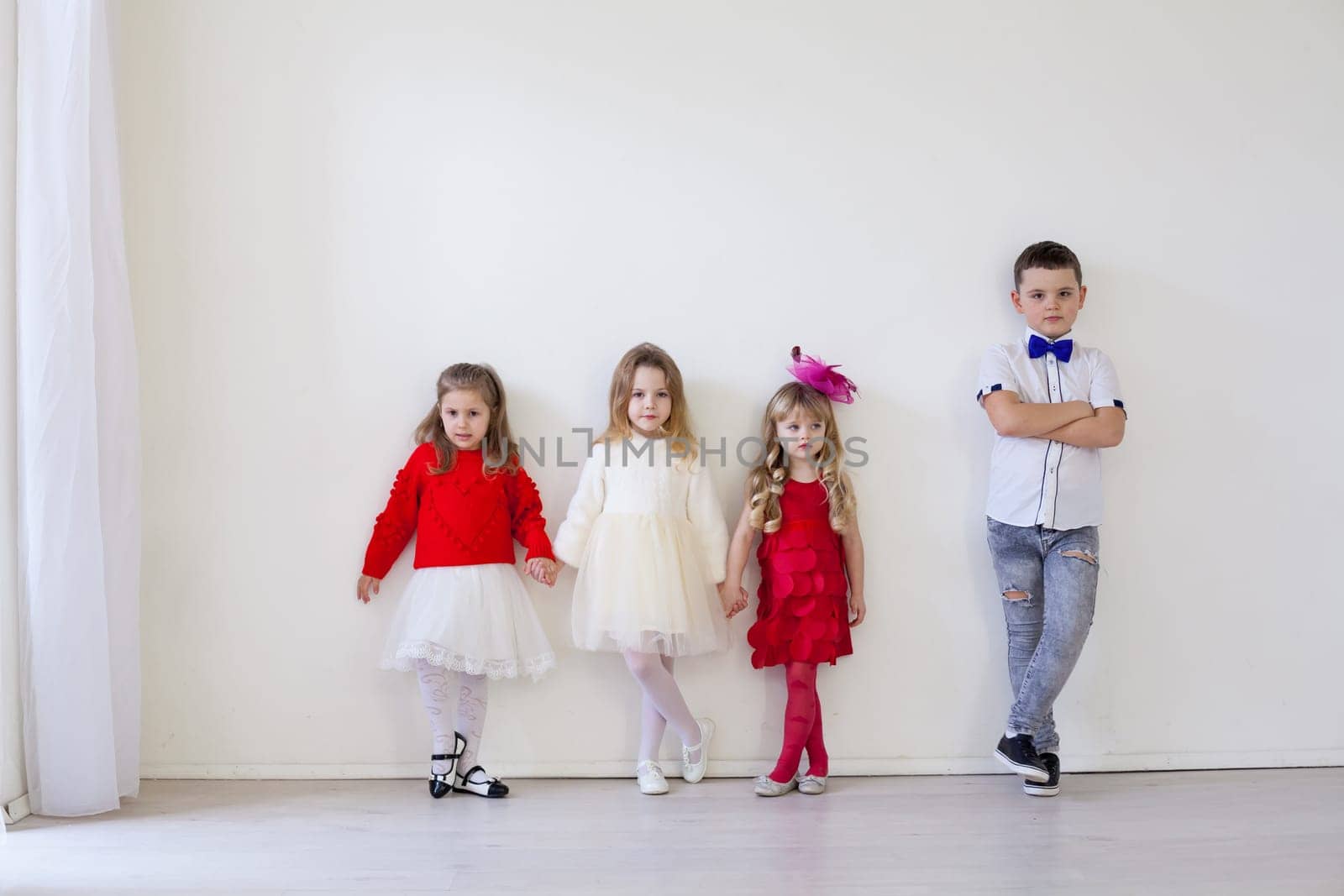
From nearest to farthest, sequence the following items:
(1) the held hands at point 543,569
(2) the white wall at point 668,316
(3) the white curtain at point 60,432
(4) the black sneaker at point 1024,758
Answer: (3) the white curtain at point 60,432, (4) the black sneaker at point 1024,758, (1) the held hands at point 543,569, (2) the white wall at point 668,316

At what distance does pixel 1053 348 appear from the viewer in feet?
8.47

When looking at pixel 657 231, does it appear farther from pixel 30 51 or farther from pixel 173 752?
pixel 173 752

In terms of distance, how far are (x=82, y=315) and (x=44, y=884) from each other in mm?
1246

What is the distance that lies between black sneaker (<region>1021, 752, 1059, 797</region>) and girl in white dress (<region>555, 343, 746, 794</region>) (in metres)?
0.82

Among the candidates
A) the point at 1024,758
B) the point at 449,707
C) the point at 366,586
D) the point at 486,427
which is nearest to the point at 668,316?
the point at 486,427

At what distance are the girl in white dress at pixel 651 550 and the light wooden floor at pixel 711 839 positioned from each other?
25 cm

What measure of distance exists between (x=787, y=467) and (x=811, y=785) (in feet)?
2.70

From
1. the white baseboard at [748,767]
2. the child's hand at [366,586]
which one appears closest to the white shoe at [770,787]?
the white baseboard at [748,767]

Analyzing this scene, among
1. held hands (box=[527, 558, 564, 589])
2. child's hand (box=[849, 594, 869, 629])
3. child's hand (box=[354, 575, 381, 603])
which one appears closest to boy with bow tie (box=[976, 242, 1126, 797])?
child's hand (box=[849, 594, 869, 629])

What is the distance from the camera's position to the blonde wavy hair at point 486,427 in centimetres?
256

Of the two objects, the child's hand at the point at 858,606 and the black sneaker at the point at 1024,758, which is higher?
the child's hand at the point at 858,606

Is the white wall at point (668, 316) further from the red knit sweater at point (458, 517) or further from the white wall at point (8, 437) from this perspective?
the white wall at point (8, 437)

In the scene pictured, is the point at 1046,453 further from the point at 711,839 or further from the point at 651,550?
the point at 711,839

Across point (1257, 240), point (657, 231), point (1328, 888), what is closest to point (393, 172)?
point (657, 231)
